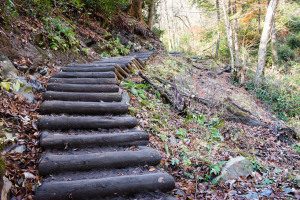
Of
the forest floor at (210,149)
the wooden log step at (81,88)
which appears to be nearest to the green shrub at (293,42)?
the forest floor at (210,149)

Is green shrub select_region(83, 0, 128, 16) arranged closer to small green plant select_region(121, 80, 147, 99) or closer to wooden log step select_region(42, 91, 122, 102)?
small green plant select_region(121, 80, 147, 99)

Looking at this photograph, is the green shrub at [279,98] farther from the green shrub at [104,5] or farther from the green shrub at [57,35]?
the green shrub at [57,35]

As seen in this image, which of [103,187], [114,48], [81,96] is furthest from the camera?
[114,48]

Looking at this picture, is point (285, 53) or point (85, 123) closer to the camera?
point (85, 123)

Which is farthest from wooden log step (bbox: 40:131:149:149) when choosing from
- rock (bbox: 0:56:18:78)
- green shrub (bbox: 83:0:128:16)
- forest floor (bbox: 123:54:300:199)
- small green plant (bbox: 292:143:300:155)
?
green shrub (bbox: 83:0:128:16)

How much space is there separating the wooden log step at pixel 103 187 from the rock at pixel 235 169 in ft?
3.74

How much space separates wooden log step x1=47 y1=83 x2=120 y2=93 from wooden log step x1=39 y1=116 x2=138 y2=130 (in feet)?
3.66

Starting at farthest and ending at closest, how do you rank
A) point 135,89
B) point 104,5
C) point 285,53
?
point 285,53 → point 104,5 → point 135,89

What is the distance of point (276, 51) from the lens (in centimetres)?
1514

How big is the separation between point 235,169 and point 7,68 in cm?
503

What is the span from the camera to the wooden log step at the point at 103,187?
7.60 feet

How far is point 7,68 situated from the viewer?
3988 mm

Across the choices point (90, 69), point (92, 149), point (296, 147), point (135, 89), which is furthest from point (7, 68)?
point (296, 147)

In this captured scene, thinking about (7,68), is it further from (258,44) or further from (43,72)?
(258,44)
